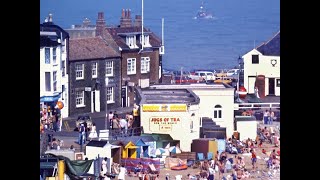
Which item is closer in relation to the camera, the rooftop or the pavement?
the pavement

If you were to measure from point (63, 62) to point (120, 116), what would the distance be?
52cm

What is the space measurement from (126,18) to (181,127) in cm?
69

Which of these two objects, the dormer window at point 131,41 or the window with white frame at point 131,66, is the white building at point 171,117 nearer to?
the window with white frame at point 131,66

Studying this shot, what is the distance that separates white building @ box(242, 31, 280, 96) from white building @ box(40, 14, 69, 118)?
104 centimetres

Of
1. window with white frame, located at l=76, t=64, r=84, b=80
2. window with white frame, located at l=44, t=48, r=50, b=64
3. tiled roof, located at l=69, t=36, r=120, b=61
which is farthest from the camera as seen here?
tiled roof, located at l=69, t=36, r=120, b=61

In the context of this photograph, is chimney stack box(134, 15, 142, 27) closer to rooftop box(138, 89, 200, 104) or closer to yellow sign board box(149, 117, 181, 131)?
rooftop box(138, 89, 200, 104)

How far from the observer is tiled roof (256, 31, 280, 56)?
181 inches

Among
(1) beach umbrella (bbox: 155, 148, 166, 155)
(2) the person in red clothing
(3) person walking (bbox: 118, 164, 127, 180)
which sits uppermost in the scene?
(1) beach umbrella (bbox: 155, 148, 166, 155)

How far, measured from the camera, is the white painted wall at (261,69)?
457 cm

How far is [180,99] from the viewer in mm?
5016

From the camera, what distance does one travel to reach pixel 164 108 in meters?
4.79

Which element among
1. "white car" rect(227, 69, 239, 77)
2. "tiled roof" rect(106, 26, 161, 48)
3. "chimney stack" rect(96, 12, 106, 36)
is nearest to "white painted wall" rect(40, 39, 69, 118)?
"chimney stack" rect(96, 12, 106, 36)
